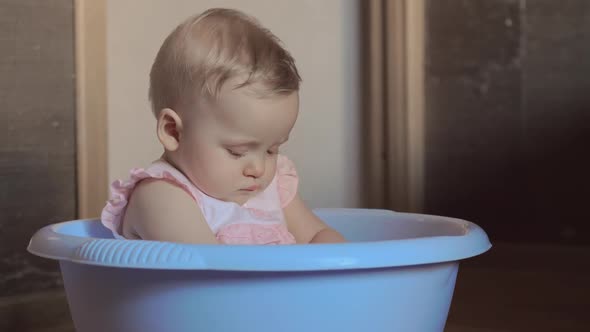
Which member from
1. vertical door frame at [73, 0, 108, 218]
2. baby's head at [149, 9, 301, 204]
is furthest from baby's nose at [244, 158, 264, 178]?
vertical door frame at [73, 0, 108, 218]

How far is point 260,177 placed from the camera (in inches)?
36.3

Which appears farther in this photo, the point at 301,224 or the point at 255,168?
the point at 301,224

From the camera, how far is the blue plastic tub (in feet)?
2.19

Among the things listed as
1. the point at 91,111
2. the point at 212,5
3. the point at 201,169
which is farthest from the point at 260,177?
the point at 212,5

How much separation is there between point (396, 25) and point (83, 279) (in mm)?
1094

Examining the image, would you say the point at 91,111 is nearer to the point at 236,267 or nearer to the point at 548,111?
the point at 236,267

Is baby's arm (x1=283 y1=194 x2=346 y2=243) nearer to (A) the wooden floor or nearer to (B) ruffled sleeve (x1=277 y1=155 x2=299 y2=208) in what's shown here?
(B) ruffled sleeve (x1=277 y1=155 x2=299 y2=208)

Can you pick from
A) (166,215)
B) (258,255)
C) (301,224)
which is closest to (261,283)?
(258,255)

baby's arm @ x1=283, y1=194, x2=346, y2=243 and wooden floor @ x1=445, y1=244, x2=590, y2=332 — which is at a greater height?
baby's arm @ x1=283, y1=194, x2=346, y2=243

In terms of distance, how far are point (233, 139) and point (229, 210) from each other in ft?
0.41

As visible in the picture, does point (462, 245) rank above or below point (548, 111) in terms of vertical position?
below

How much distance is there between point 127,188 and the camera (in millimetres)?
905

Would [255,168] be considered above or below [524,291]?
above

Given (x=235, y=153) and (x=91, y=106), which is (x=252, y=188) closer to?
(x=235, y=153)
